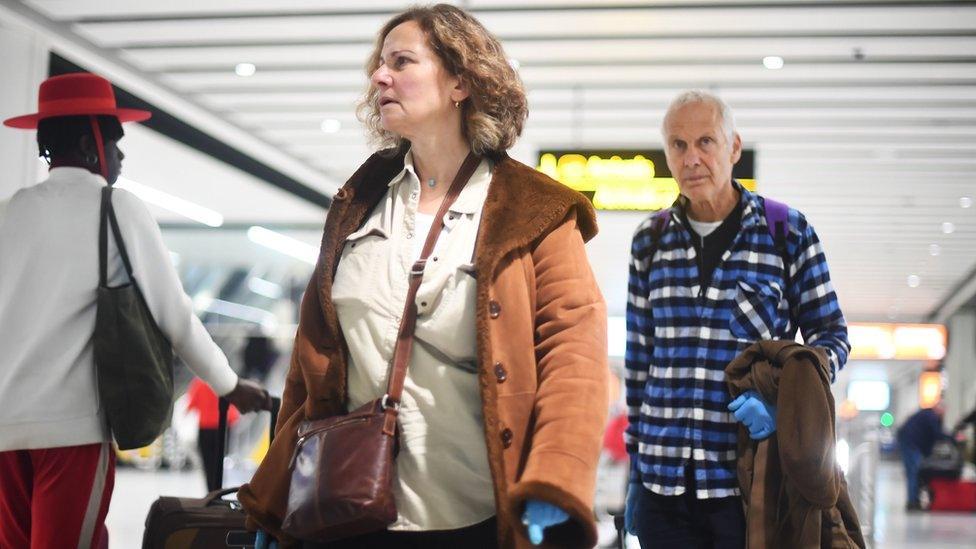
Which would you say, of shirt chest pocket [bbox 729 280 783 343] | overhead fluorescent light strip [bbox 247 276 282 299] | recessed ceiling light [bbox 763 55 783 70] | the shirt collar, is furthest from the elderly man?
overhead fluorescent light strip [bbox 247 276 282 299]

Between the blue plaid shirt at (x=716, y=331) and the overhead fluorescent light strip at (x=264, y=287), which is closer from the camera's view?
the blue plaid shirt at (x=716, y=331)

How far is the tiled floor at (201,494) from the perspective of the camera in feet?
30.1

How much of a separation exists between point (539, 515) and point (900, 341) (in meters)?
22.6

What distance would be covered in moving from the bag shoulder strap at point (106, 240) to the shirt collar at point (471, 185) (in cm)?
115

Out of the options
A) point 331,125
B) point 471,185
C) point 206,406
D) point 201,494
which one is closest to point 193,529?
point 471,185

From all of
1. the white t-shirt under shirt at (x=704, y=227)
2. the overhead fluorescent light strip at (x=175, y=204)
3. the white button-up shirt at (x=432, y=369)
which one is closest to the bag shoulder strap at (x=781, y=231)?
the white t-shirt under shirt at (x=704, y=227)

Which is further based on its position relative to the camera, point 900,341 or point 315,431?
point 900,341

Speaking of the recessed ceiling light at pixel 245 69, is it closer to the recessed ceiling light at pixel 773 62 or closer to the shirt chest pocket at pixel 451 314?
the recessed ceiling light at pixel 773 62

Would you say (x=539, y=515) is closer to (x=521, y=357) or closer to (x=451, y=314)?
(x=521, y=357)

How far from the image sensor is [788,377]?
2.78 m

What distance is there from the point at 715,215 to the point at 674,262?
0.64ft

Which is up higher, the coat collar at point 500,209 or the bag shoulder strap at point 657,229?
the bag shoulder strap at point 657,229

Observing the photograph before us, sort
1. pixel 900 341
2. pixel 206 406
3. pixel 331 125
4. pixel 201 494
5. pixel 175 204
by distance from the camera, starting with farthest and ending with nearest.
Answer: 1. pixel 900 341
2. pixel 175 204
3. pixel 201 494
4. pixel 331 125
5. pixel 206 406

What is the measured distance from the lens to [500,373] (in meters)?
1.95
